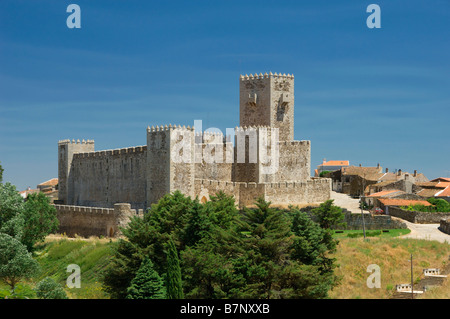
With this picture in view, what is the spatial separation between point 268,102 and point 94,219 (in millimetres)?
19280

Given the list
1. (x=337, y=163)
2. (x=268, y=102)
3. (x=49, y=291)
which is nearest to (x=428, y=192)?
(x=268, y=102)

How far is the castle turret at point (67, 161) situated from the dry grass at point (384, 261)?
30.1 m

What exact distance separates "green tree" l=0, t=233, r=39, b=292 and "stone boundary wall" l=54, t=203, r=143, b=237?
7195mm

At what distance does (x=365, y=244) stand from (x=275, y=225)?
28.3ft

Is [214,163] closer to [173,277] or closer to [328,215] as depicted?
[328,215]

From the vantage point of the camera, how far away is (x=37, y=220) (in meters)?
49.6

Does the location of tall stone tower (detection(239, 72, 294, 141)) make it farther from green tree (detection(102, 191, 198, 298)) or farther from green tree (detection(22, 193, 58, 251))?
green tree (detection(102, 191, 198, 298))

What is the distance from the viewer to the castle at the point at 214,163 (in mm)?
47781

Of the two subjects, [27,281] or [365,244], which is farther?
[27,281]

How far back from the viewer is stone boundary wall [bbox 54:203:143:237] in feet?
153

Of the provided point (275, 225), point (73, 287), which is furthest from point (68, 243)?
point (275, 225)
